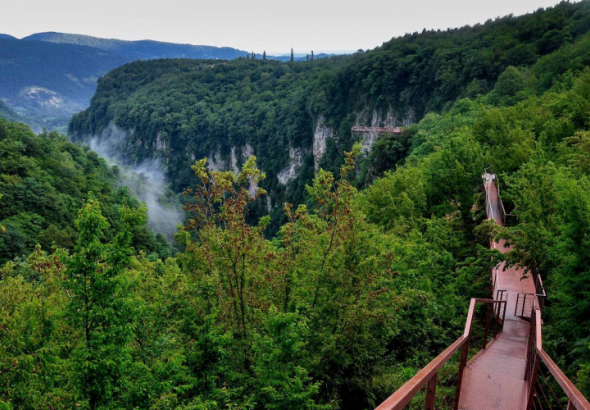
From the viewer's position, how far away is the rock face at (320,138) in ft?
285

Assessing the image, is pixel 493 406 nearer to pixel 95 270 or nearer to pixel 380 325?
pixel 380 325

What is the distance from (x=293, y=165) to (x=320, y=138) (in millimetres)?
10454

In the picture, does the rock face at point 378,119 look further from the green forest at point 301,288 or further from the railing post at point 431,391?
the railing post at point 431,391

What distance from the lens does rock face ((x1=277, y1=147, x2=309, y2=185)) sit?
95062 mm

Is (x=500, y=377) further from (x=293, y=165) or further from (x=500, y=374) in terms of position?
(x=293, y=165)

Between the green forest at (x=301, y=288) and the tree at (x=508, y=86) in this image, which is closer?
the green forest at (x=301, y=288)

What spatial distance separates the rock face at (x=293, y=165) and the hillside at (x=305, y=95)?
0.25 meters

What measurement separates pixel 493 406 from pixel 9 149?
50053 millimetres

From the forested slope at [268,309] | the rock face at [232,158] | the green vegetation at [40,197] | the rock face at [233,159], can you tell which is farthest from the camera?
the rock face at [232,158]

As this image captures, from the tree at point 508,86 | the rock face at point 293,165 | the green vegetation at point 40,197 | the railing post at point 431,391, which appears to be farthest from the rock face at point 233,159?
the railing post at point 431,391

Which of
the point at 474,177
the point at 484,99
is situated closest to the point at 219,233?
the point at 474,177

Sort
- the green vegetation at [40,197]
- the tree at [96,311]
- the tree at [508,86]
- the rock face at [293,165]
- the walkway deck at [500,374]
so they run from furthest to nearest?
the rock face at [293,165] → the tree at [508,86] → the green vegetation at [40,197] → the tree at [96,311] → the walkway deck at [500,374]

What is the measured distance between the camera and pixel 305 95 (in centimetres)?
10012

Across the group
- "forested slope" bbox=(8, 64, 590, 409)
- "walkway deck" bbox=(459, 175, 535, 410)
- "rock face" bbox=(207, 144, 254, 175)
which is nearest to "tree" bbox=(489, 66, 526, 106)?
"forested slope" bbox=(8, 64, 590, 409)
